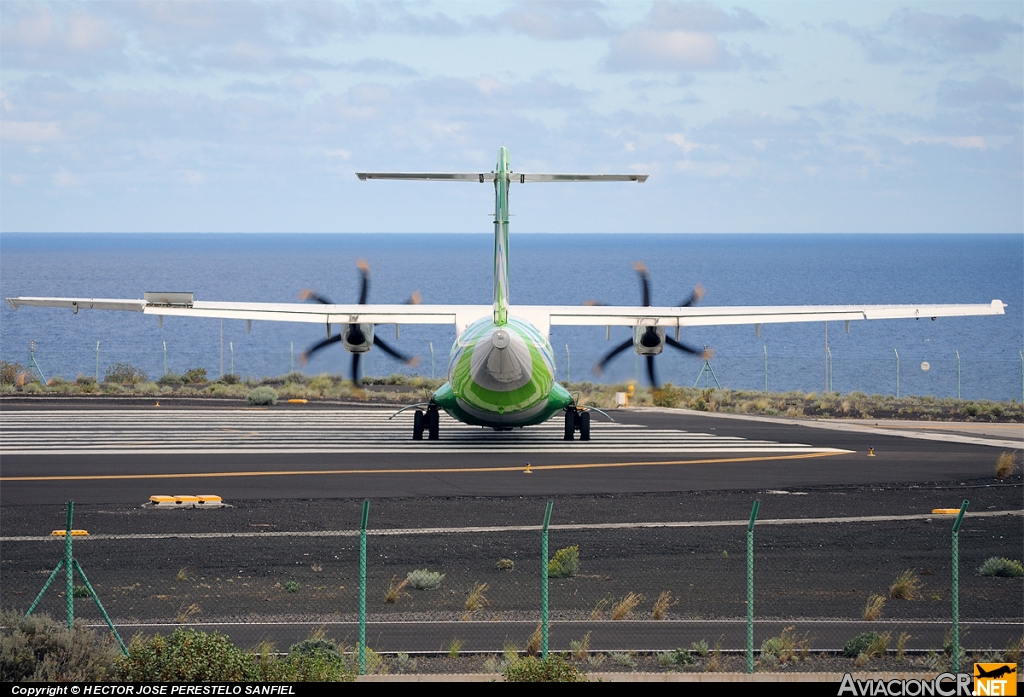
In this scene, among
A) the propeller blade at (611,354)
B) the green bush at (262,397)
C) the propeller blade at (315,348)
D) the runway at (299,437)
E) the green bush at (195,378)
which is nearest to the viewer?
the runway at (299,437)

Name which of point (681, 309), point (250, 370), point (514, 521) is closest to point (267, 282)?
point (250, 370)

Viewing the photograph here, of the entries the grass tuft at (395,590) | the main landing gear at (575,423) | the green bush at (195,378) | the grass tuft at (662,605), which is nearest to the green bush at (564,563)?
the grass tuft at (662,605)

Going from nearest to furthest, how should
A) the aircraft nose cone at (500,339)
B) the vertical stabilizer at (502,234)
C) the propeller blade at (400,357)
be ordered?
the aircraft nose cone at (500,339) < the vertical stabilizer at (502,234) < the propeller blade at (400,357)

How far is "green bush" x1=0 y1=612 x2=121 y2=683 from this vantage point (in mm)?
10789

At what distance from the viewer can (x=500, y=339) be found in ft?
83.7

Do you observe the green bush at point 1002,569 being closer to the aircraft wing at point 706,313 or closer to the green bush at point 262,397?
the aircraft wing at point 706,313

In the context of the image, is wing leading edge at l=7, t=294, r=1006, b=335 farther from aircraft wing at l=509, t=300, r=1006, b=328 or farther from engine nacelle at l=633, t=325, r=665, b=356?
engine nacelle at l=633, t=325, r=665, b=356

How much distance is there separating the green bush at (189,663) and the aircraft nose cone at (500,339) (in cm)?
1530

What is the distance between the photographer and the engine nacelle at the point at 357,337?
3159cm

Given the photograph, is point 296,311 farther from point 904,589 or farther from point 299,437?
point 904,589

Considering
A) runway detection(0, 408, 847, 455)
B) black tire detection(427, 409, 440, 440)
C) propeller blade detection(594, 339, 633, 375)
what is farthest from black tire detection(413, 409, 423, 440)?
propeller blade detection(594, 339, 633, 375)

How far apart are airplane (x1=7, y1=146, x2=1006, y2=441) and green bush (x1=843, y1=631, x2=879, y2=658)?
13662 mm

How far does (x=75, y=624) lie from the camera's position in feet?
40.0

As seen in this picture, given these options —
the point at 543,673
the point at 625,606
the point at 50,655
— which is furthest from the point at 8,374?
the point at 543,673
